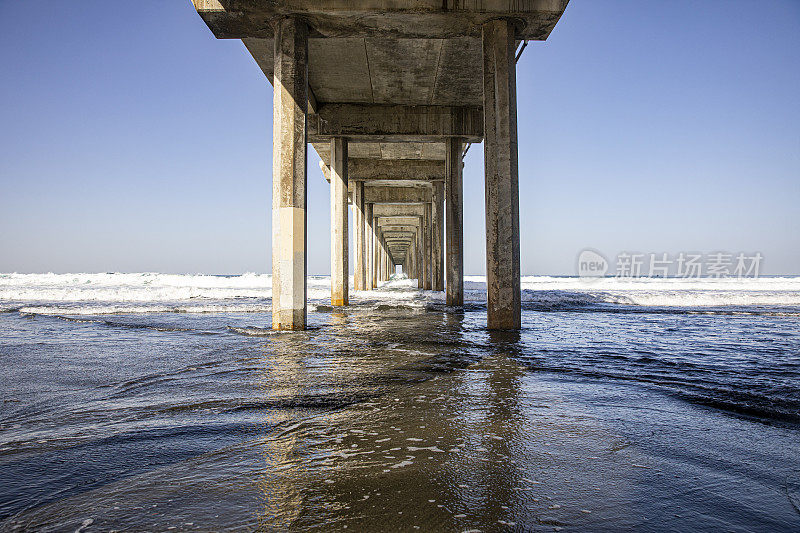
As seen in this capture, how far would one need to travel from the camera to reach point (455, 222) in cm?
1473

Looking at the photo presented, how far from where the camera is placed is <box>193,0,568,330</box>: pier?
8.09 m

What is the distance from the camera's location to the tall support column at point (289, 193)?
26.4 ft

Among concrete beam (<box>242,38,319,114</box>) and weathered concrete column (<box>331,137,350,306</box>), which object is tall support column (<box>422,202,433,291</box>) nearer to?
weathered concrete column (<box>331,137,350,306</box>)

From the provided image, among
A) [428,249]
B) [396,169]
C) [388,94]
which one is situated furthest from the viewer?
[428,249]

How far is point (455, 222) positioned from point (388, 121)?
3.85 meters

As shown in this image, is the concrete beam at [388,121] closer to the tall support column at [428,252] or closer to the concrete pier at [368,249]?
the concrete pier at [368,249]

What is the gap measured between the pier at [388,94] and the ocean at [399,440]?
9.96 feet

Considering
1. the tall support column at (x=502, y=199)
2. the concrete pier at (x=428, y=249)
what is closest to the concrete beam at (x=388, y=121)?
the tall support column at (x=502, y=199)

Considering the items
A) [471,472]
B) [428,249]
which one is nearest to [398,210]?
[428,249]

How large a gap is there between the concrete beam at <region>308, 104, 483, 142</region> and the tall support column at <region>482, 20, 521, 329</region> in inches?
248

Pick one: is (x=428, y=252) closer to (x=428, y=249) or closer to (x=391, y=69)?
(x=428, y=249)

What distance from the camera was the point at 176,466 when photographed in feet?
6.50

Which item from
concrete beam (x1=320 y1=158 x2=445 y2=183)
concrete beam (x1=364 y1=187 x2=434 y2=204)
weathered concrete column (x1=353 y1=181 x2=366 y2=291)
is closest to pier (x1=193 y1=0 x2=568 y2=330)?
concrete beam (x1=320 y1=158 x2=445 y2=183)

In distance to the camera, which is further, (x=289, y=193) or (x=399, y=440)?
(x=289, y=193)
